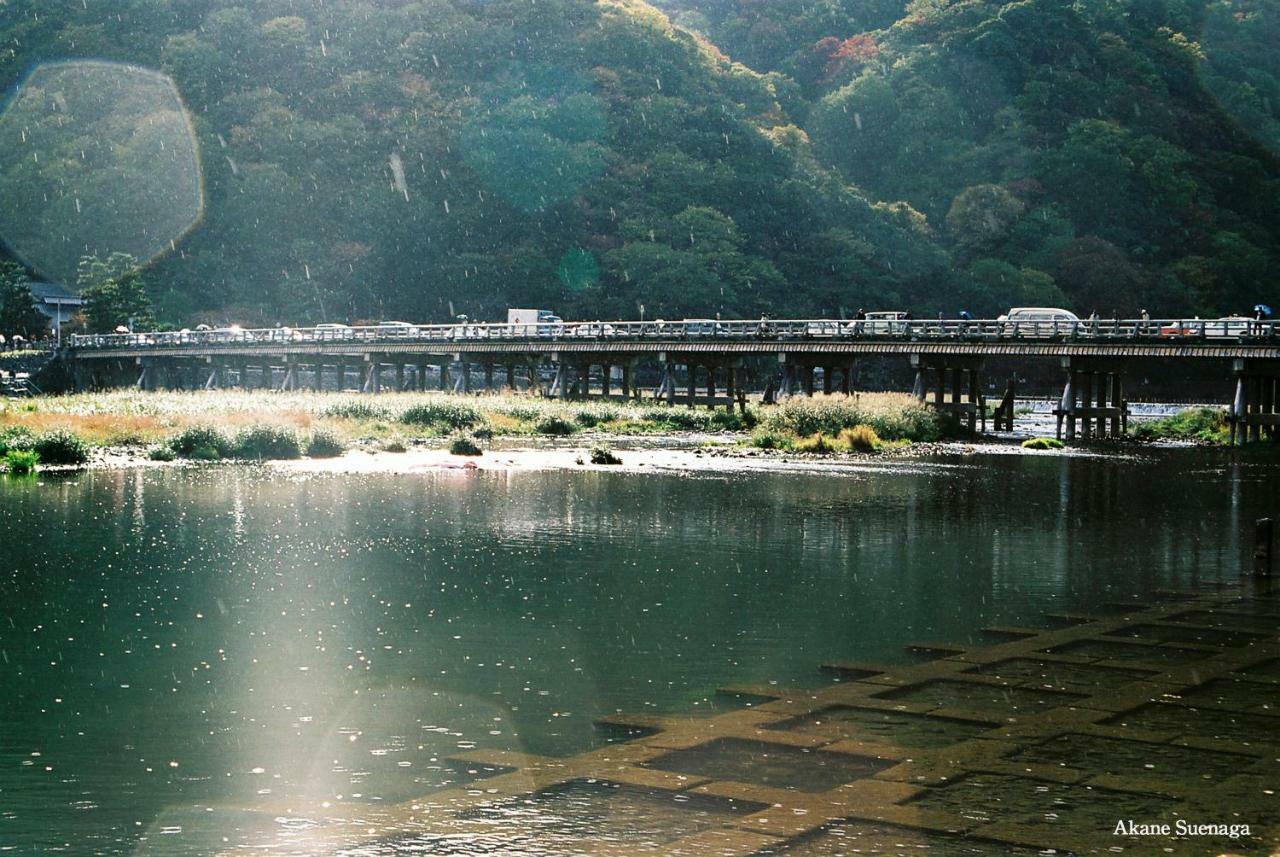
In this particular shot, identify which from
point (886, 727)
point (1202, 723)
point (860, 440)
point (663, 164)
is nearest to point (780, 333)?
point (860, 440)

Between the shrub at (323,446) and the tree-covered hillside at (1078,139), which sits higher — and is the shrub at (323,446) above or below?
below

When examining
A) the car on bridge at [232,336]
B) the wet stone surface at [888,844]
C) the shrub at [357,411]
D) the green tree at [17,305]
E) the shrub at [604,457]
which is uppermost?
the green tree at [17,305]

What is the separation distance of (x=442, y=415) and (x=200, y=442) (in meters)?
13.6

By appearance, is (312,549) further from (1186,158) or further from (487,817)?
(1186,158)

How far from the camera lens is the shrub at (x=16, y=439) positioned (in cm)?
3812

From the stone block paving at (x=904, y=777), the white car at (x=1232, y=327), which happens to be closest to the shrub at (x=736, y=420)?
the white car at (x=1232, y=327)

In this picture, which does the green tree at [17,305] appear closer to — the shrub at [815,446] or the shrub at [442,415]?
the shrub at [442,415]

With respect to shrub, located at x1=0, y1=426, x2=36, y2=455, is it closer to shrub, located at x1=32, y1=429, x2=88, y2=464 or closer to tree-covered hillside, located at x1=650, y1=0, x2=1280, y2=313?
shrub, located at x1=32, y1=429, x2=88, y2=464

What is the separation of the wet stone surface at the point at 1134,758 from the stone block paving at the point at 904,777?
0.08ft

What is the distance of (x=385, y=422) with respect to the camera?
5228 cm

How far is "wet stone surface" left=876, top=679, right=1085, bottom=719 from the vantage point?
12352 mm

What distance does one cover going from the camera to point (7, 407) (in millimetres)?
50906

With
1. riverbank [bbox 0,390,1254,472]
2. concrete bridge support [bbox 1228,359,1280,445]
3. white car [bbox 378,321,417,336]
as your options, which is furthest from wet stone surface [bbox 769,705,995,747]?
white car [bbox 378,321,417,336]

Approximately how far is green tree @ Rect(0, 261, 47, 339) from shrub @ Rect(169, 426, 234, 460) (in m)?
67.3
